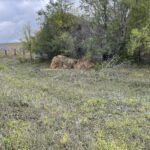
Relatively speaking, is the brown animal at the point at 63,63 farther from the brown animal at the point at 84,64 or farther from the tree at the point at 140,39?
the tree at the point at 140,39

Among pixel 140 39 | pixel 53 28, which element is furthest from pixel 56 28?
pixel 140 39

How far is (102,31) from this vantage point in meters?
34.9

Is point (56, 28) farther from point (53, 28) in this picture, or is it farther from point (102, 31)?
point (102, 31)

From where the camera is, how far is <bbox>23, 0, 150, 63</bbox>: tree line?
3259cm

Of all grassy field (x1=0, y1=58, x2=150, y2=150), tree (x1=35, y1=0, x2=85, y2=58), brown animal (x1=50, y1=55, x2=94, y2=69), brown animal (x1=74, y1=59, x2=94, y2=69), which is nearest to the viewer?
grassy field (x1=0, y1=58, x2=150, y2=150)

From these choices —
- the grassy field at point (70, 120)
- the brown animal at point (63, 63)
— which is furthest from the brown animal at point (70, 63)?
the grassy field at point (70, 120)

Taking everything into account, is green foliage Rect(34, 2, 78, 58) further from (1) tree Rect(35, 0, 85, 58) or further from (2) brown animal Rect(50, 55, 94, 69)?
(2) brown animal Rect(50, 55, 94, 69)

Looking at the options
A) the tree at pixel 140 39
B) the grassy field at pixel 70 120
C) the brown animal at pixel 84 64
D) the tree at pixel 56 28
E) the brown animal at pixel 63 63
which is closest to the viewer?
the grassy field at pixel 70 120

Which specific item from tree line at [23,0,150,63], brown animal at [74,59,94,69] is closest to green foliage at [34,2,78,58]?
tree line at [23,0,150,63]

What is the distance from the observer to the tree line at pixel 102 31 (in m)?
32.6

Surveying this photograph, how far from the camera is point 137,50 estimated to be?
3391 centimetres

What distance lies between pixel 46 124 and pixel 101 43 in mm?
24319

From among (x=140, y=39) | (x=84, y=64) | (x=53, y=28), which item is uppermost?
(x=53, y=28)

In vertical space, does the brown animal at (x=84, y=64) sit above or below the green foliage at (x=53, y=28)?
below
